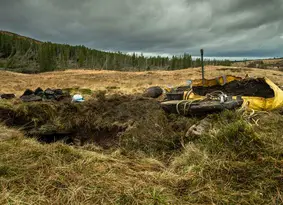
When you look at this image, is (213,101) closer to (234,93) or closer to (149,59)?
(234,93)

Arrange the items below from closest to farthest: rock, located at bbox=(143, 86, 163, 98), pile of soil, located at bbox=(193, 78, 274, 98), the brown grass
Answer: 1. pile of soil, located at bbox=(193, 78, 274, 98)
2. rock, located at bbox=(143, 86, 163, 98)
3. the brown grass

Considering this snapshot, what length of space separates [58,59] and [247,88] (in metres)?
58.7

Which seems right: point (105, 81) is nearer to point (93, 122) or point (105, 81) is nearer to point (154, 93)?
point (154, 93)

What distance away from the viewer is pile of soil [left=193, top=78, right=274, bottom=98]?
16.9 feet

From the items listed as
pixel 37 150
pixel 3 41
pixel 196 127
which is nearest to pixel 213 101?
pixel 196 127

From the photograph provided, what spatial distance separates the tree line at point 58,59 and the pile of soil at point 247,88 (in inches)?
1836

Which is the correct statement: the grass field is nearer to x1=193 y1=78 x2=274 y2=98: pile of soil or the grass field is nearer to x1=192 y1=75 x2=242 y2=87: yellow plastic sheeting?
x1=193 y1=78 x2=274 y2=98: pile of soil

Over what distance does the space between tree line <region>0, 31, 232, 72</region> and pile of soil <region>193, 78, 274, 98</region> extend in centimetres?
4664

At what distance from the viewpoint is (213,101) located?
4.37 meters

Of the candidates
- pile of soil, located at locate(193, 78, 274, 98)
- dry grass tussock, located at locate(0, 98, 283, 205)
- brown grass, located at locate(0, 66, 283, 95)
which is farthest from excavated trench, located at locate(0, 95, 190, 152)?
brown grass, located at locate(0, 66, 283, 95)

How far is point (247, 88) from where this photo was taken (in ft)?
17.7

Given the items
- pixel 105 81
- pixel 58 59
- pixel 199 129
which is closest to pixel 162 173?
pixel 199 129

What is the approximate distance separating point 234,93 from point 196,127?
7.62 feet

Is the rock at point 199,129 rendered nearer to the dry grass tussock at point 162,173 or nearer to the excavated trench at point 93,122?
the dry grass tussock at point 162,173
